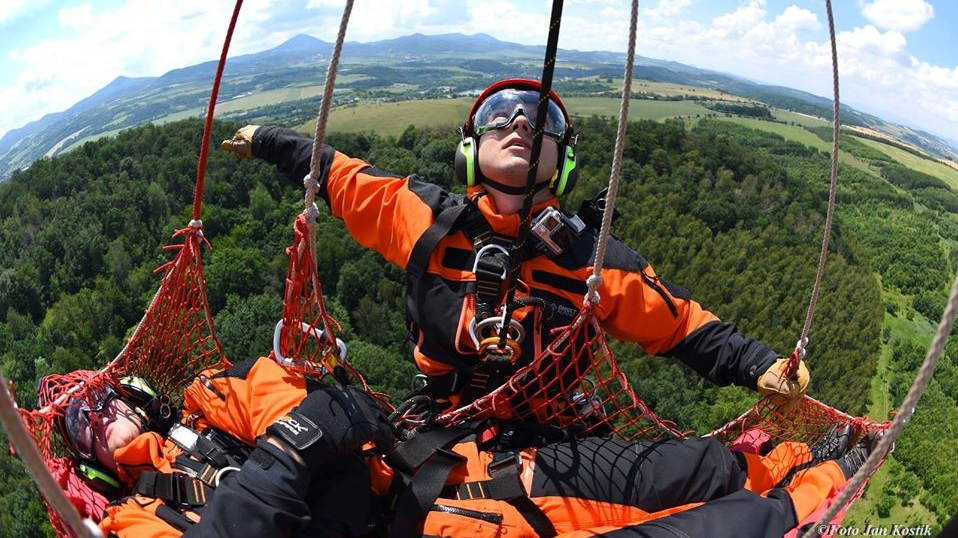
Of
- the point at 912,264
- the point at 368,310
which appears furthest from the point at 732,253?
the point at 368,310

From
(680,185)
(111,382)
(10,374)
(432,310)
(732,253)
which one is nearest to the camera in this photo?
(432,310)

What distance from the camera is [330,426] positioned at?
64.1 inches

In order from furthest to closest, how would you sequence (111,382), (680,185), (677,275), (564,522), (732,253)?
(680,185), (732,253), (677,275), (111,382), (564,522)

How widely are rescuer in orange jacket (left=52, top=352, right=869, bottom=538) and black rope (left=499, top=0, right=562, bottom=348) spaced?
526 mm

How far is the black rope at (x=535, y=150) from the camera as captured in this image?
1.41m

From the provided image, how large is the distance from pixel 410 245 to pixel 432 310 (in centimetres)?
27

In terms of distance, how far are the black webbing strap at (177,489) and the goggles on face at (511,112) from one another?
67.9 inches

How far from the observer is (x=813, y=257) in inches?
1380

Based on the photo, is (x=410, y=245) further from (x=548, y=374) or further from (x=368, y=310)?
(x=368, y=310)

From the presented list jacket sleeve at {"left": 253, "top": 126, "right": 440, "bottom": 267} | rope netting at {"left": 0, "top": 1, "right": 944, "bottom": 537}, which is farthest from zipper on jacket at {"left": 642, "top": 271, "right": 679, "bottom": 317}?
jacket sleeve at {"left": 253, "top": 126, "right": 440, "bottom": 267}

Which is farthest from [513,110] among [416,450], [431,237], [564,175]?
[416,450]

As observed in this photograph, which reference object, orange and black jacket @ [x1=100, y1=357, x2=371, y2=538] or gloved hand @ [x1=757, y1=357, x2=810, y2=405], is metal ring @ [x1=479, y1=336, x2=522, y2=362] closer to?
orange and black jacket @ [x1=100, y1=357, x2=371, y2=538]

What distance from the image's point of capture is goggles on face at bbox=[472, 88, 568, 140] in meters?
2.31

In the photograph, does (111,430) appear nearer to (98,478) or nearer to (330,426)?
(98,478)
